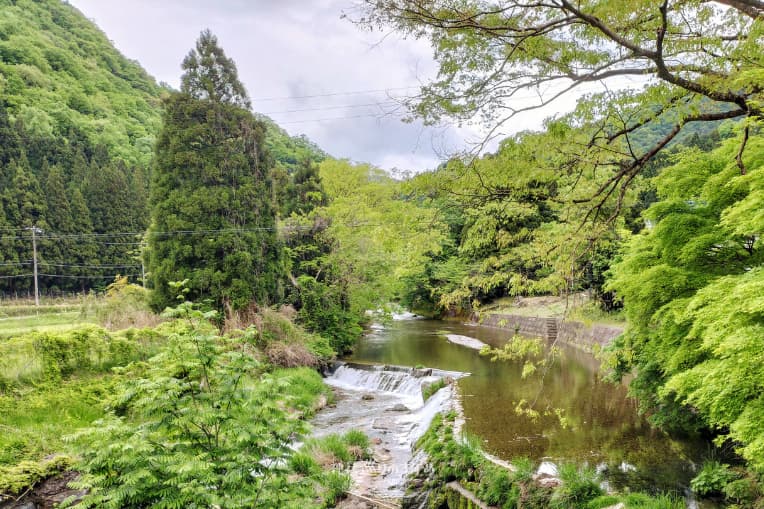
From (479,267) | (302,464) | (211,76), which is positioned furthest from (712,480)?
(211,76)

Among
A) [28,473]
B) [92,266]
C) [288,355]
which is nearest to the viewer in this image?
[28,473]

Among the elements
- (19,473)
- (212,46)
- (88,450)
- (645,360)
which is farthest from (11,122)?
(645,360)

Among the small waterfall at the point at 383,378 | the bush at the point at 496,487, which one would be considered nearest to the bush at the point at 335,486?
the bush at the point at 496,487

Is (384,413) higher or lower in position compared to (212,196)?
lower

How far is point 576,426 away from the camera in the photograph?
8336 millimetres

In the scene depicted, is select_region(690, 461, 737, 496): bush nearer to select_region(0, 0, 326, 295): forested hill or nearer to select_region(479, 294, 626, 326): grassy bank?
select_region(479, 294, 626, 326): grassy bank

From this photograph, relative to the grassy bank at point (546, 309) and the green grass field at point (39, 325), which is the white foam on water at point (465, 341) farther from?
the green grass field at point (39, 325)

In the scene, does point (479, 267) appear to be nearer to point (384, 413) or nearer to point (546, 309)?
point (384, 413)

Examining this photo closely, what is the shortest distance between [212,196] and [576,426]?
41.5 feet

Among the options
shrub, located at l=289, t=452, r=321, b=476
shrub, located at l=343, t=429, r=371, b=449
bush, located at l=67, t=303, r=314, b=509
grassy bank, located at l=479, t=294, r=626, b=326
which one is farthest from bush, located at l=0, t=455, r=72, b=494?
grassy bank, located at l=479, t=294, r=626, b=326

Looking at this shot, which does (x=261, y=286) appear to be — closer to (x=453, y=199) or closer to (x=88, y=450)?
(x=453, y=199)

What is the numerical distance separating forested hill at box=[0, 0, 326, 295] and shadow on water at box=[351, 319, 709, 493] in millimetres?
13882

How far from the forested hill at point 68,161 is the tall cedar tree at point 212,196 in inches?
73.5

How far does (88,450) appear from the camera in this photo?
3.64 meters
